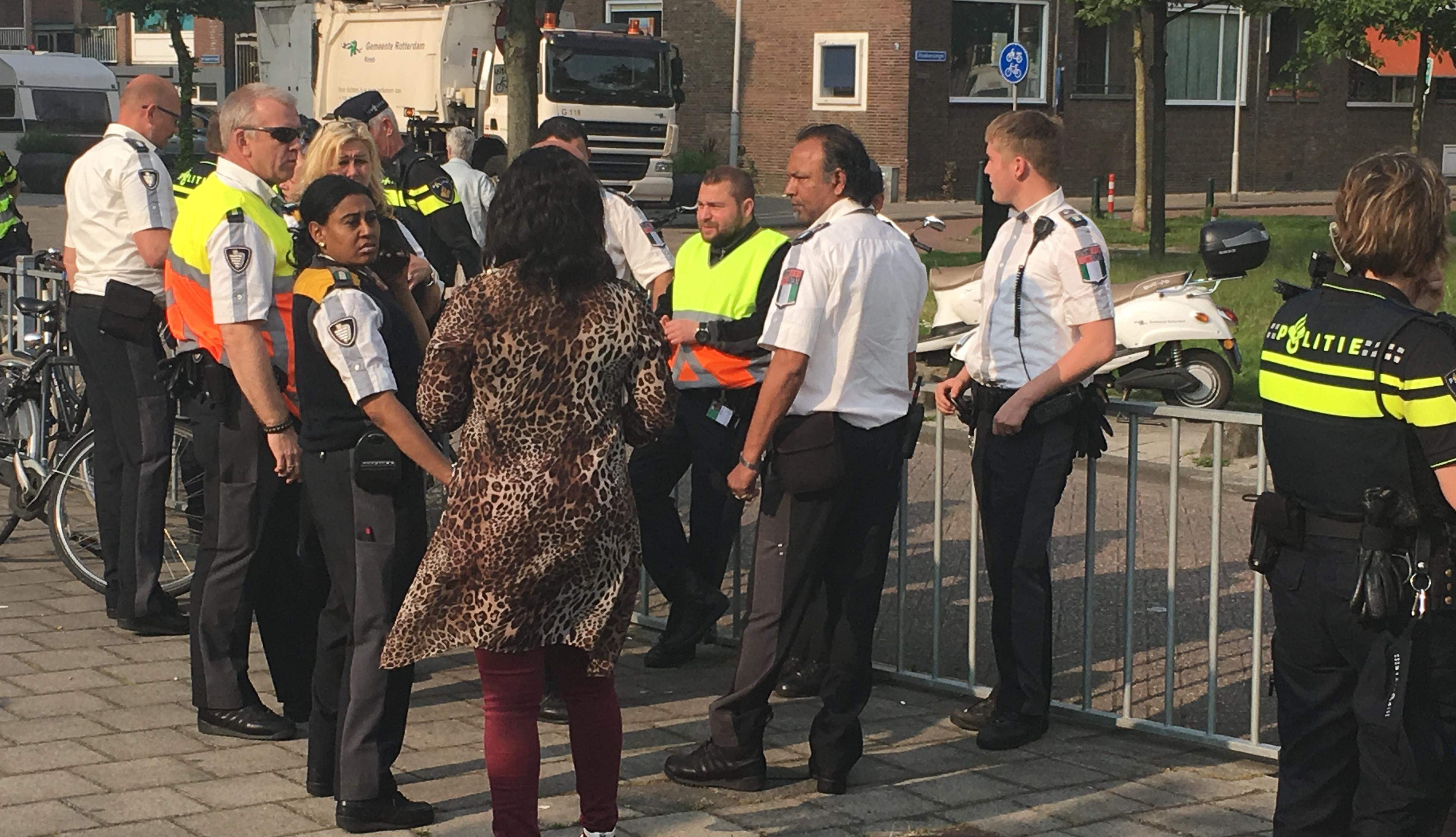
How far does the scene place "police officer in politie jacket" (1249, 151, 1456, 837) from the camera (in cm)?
375

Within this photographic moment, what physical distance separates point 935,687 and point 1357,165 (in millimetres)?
2938

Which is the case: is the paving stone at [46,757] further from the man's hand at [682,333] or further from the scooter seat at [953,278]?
the scooter seat at [953,278]

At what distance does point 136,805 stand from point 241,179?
193 cm

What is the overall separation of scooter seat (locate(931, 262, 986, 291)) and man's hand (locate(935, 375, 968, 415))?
7622 mm

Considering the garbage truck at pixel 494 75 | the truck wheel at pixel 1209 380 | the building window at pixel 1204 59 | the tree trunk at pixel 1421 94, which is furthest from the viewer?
the building window at pixel 1204 59

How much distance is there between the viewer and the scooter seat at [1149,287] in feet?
40.2

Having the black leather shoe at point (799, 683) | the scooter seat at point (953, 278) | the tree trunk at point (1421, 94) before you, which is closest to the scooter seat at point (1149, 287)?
the scooter seat at point (953, 278)

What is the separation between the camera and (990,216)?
12266mm

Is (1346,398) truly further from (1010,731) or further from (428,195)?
(428,195)

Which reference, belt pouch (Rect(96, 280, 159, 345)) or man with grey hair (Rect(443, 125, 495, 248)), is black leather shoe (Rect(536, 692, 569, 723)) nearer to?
belt pouch (Rect(96, 280, 159, 345))

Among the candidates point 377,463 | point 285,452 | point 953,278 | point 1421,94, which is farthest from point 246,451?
point 1421,94

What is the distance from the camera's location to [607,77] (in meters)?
30.0

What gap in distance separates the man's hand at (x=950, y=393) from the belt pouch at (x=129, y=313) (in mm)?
2917

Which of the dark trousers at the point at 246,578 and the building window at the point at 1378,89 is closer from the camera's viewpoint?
the dark trousers at the point at 246,578
